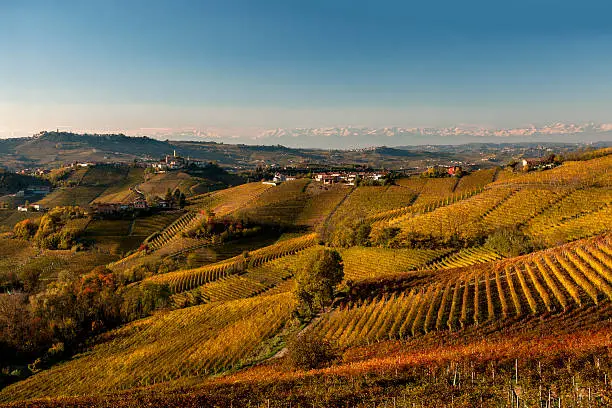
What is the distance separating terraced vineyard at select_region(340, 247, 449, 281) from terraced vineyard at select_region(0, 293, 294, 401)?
17424 millimetres

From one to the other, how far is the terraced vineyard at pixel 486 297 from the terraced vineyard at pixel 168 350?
30.6ft

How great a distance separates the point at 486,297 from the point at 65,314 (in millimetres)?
60504

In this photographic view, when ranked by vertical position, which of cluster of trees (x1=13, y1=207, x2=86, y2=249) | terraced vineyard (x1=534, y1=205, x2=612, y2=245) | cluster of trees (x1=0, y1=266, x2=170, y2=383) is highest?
terraced vineyard (x1=534, y1=205, x2=612, y2=245)

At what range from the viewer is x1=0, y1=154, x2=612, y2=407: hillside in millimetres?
20109

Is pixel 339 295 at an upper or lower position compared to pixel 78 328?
upper

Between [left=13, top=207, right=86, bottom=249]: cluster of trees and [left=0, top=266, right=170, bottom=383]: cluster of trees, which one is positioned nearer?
[left=0, top=266, right=170, bottom=383]: cluster of trees

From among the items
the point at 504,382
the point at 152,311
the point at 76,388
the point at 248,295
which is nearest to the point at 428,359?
the point at 504,382

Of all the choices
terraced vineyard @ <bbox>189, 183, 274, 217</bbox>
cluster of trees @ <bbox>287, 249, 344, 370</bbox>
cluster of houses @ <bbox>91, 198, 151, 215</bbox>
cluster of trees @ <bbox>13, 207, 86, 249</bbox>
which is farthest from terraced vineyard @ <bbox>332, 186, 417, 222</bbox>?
cluster of trees @ <bbox>13, 207, 86, 249</bbox>

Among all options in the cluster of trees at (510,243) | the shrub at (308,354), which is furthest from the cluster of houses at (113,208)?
the shrub at (308,354)

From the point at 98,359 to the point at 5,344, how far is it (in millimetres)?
15527

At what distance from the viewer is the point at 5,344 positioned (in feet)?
174

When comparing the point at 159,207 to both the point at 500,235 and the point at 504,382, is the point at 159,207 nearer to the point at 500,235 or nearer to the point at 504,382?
the point at 500,235

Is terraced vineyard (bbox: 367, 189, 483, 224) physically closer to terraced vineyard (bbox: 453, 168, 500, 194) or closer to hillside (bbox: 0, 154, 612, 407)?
hillside (bbox: 0, 154, 612, 407)

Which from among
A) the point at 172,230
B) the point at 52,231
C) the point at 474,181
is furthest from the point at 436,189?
the point at 52,231
